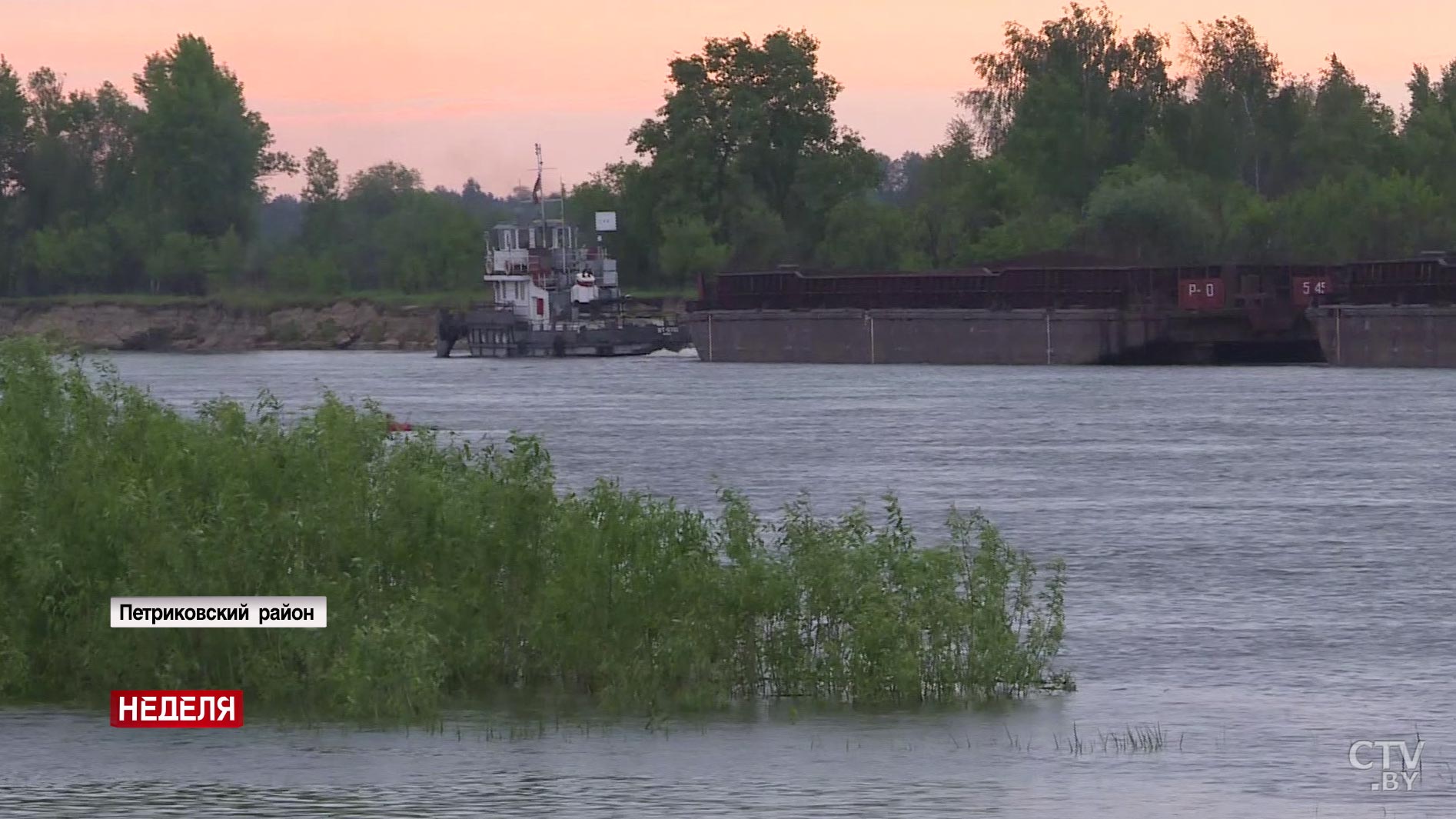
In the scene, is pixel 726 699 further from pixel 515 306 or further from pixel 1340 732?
pixel 515 306

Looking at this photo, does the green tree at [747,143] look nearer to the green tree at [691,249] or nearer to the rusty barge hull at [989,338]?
the green tree at [691,249]

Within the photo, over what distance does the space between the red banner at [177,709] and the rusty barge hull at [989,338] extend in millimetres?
80558

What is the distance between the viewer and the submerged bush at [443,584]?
20.6m

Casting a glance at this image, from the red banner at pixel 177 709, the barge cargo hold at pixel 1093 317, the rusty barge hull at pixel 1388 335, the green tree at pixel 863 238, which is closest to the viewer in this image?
the red banner at pixel 177 709

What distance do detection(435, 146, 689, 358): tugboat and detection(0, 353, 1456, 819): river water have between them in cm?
6724

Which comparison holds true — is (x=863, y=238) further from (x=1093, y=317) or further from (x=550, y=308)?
(x=1093, y=317)

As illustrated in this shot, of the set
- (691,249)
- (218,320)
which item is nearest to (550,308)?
(691,249)

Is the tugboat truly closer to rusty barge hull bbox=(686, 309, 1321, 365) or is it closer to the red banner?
rusty barge hull bbox=(686, 309, 1321, 365)

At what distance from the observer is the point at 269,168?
194875 millimetres

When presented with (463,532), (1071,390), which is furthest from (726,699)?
(1071,390)

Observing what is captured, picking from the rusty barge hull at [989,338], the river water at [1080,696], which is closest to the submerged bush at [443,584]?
the river water at [1080,696]

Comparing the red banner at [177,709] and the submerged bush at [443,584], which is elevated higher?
the submerged bush at [443,584]

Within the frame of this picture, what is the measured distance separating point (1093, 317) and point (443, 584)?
263ft

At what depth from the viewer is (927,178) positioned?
17288 centimetres
